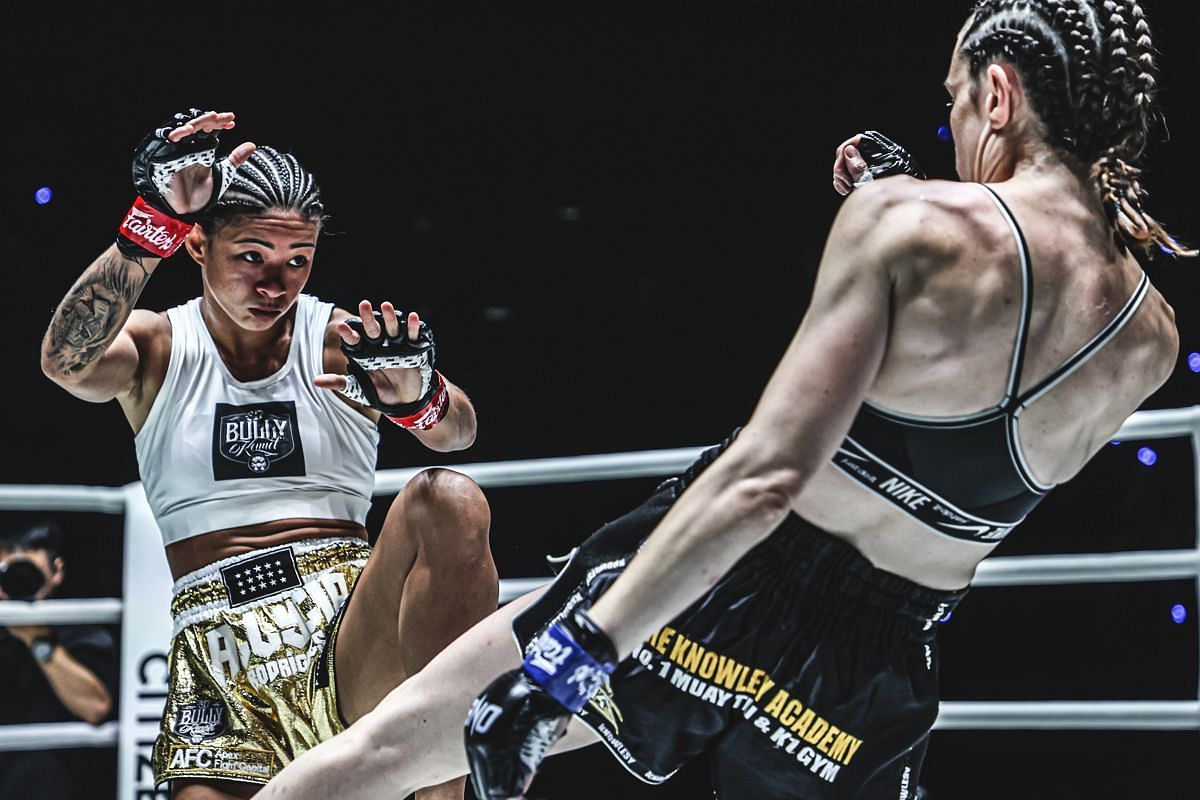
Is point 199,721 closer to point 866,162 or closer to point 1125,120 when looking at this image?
point 866,162

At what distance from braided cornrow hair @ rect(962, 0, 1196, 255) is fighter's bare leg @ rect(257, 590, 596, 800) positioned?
722 mm

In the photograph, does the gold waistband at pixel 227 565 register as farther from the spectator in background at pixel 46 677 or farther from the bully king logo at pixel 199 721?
the spectator in background at pixel 46 677

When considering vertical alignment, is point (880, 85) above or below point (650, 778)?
above

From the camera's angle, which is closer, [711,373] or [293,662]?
[293,662]

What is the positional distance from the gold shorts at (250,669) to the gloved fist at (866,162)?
104cm

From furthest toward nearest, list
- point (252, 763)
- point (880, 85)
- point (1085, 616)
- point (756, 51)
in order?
1. point (756, 51)
2. point (880, 85)
3. point (1085, 616)
4. point (252, 763)

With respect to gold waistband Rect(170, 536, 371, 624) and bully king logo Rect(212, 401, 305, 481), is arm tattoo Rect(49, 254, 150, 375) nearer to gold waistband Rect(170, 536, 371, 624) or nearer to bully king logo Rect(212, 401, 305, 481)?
bully king logo Rect(212, 401, 305, 481)

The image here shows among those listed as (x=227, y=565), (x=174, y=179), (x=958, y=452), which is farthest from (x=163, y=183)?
(x=958, y=452)

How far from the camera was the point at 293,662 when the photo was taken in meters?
2.17

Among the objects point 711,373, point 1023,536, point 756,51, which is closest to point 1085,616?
point 1023,536

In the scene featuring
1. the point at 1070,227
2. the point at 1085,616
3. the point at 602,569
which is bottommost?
the point at 1085,616

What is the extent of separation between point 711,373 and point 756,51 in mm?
896

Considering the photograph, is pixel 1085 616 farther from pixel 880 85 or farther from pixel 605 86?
pixel 605 86

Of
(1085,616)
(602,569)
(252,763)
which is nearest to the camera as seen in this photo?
(602,569)
